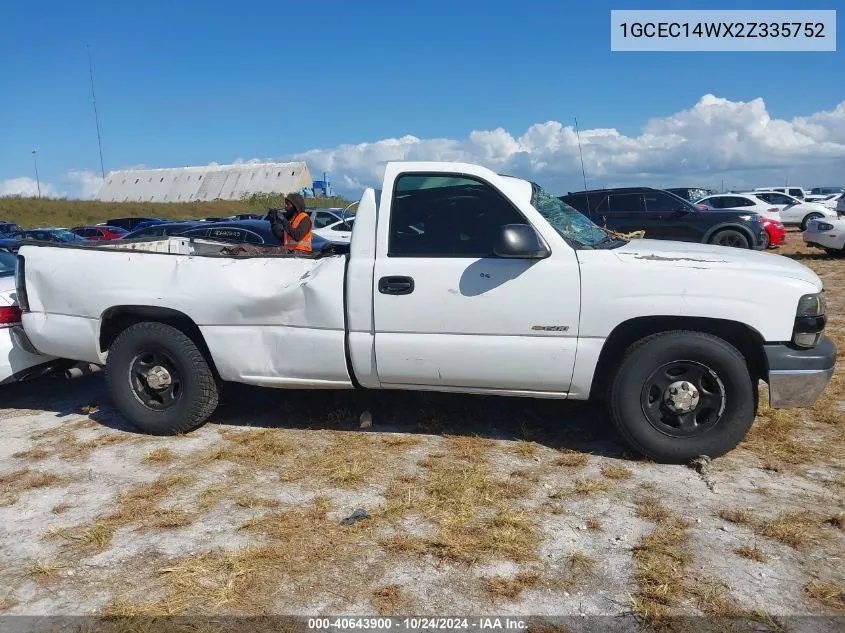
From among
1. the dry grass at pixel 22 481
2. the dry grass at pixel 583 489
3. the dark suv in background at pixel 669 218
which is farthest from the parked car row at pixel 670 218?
the dry grass at pixel 22 481

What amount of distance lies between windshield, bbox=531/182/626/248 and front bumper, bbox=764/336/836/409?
1231 mm

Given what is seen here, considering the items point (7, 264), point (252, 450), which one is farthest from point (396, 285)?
point (7, 264)

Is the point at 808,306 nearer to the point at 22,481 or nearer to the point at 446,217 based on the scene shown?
the point at 446,217

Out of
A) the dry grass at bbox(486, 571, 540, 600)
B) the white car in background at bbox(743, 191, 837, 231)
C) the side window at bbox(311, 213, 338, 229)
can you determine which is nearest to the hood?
the dry grass at bbox(486, 571, 540, 600)

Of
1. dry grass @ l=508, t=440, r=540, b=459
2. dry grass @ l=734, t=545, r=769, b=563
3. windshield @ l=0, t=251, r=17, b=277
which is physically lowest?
dry grass @ l=734, t=545, r=769, b=563

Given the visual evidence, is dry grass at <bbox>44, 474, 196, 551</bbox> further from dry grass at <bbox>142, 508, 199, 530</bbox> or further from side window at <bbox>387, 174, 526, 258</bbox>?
side window at <bbox>387, 174, 526, 258</bbox>

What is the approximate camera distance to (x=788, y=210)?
2727cm

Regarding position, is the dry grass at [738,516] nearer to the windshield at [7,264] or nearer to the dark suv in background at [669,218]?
the windshield at [7,264]

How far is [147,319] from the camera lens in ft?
16.4

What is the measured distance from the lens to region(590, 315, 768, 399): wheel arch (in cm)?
412

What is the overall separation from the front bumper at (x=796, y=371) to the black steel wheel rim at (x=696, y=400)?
0.30 m

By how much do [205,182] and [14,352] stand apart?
271ft

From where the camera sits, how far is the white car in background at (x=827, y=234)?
15.9 meters

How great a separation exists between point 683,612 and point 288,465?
2.50 meters
